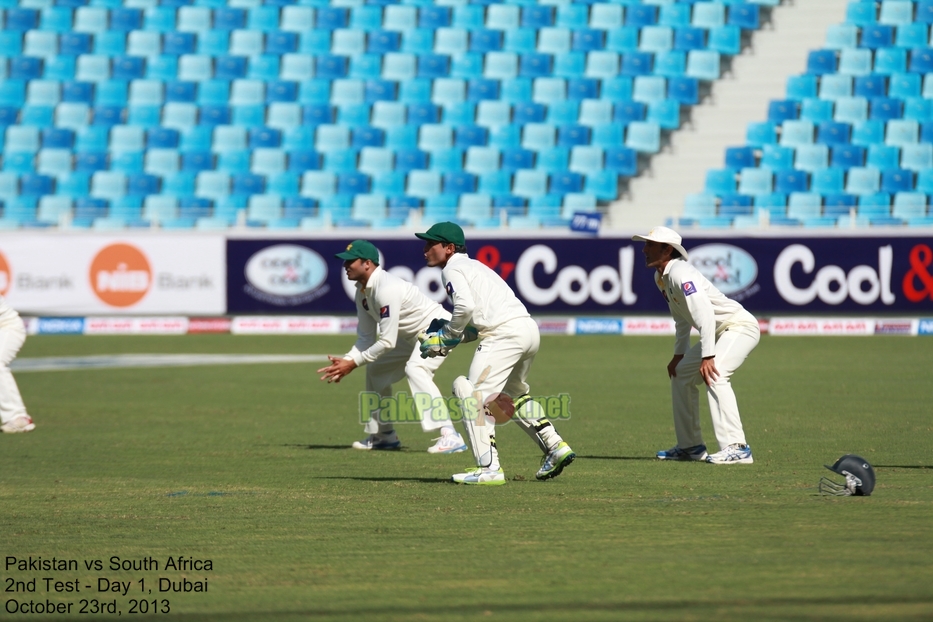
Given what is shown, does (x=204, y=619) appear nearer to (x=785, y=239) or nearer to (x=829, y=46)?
(x=785, y=239)

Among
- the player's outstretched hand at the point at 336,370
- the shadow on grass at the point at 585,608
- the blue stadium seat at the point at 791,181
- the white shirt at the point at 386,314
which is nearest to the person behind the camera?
the shadow on grass at the point at 585,608

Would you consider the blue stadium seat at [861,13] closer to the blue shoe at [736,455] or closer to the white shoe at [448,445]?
the white shoe at [448,445]

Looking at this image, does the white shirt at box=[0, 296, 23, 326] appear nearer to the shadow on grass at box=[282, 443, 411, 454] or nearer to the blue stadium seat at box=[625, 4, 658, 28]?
the shadow on grass at box=[282, 443, 411, 454]

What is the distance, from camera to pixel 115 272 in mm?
26375

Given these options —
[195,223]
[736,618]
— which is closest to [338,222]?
[195,223]

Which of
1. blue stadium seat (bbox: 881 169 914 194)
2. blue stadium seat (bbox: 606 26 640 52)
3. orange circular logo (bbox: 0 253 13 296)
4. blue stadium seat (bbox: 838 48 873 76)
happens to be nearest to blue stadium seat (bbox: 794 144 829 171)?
blue stadium seat (bbox: 881 169 914 194)

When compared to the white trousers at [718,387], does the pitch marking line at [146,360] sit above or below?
below

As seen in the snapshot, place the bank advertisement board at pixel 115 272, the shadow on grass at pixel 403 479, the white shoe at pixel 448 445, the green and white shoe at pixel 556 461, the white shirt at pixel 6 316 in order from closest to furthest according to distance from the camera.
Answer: the green and white shoe at pixel 556 461 < the shadow on grass at pixel 403 479 < the white shoe at pixel 448 445 < the white shirt at pixel 6 316 < the bank advertisement board at pixel 115 272

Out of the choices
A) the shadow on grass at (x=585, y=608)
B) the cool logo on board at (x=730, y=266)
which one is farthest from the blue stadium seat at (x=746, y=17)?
the shadow on grass at (x=585, y=608)

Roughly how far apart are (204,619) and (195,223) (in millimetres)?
23448

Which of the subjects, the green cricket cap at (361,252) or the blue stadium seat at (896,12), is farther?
the blue stadium seat at (896,12)

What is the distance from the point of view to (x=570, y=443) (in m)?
11.2

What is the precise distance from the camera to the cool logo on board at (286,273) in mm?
26375

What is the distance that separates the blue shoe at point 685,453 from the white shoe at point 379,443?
266cm
